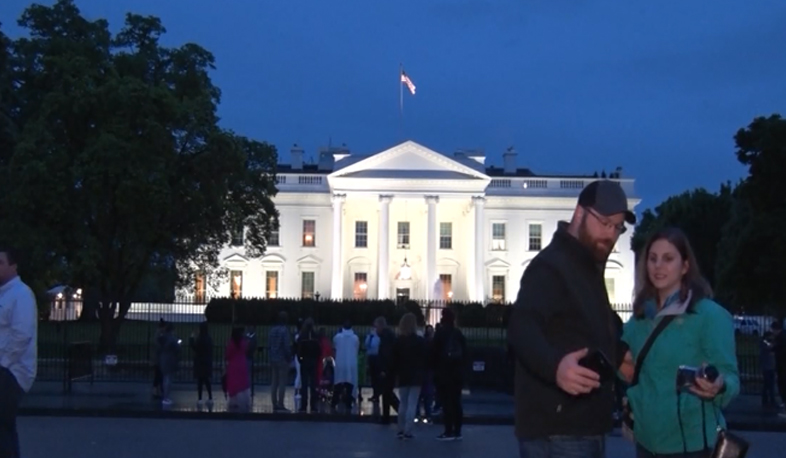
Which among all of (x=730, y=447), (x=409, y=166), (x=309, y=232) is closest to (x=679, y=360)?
(x=730, y=447)

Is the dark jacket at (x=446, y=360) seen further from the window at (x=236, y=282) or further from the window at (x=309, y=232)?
the window at (x=309, y=232)

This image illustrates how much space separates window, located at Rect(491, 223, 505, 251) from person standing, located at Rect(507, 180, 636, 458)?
7392 centimetres

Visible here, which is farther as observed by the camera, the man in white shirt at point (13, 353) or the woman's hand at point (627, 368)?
the man in white shirt at point (13, 353)

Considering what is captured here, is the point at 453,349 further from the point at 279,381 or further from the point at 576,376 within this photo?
the point at 576,376

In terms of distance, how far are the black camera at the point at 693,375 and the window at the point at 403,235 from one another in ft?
239

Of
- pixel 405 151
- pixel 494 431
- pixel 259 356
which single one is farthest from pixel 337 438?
pixel 405 151

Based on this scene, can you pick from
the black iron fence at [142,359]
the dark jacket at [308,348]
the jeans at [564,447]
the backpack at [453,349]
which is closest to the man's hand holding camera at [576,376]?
the jeans at [564,447]

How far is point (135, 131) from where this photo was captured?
1321 inches

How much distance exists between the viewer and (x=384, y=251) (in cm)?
7512

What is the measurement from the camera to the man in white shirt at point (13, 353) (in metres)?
7.93

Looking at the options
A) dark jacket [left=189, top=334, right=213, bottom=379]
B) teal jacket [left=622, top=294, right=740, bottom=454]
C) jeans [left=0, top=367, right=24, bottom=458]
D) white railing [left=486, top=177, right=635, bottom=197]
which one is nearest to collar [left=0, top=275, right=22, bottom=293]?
jeans [left=0, top=367, right=24, bottom=458]

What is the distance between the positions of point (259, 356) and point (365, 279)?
143 feet

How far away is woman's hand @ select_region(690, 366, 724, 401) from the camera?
4.86 meters

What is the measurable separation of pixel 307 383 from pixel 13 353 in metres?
14.7
